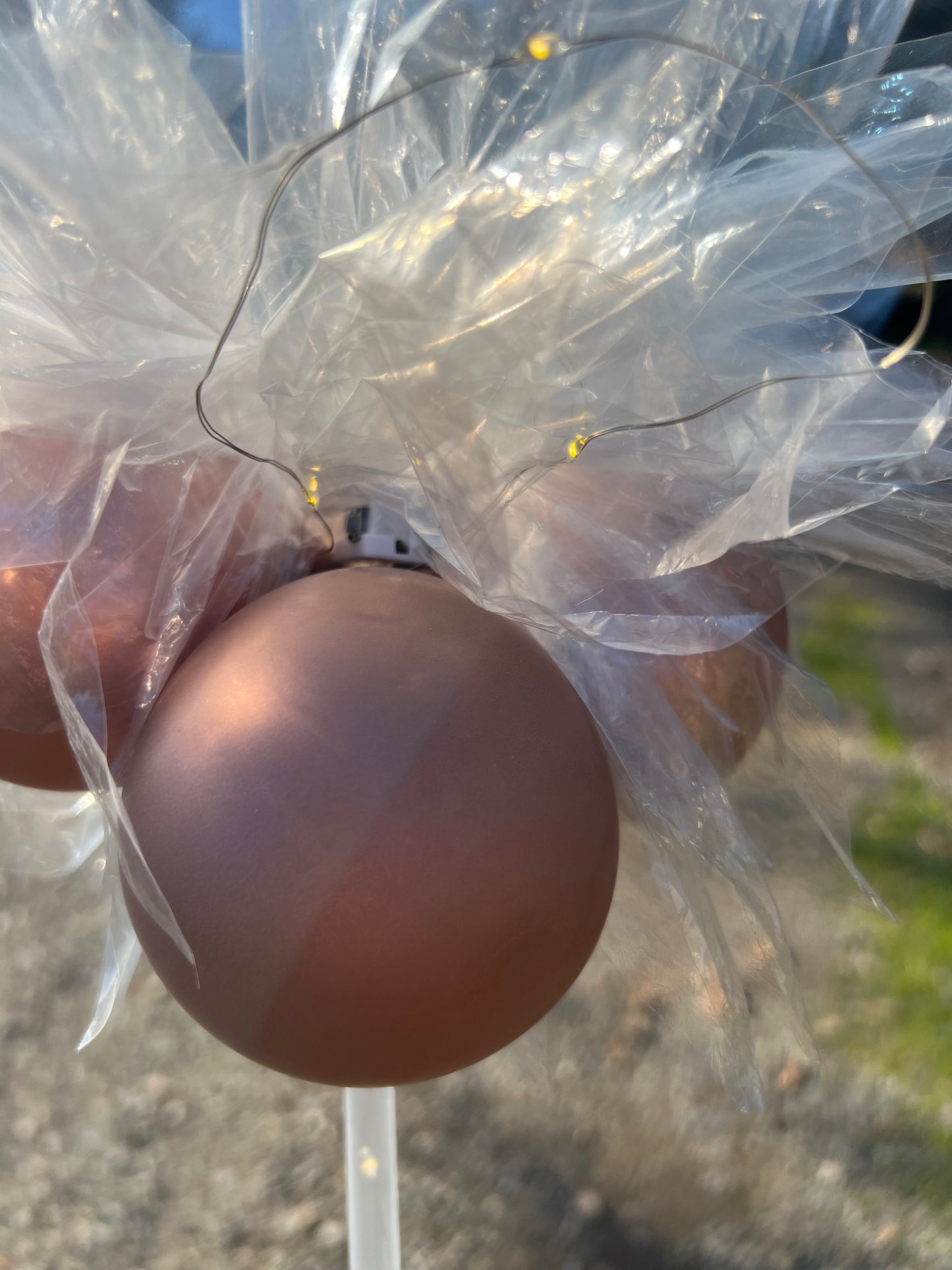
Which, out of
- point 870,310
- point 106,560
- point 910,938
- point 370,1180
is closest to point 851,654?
point 910,938

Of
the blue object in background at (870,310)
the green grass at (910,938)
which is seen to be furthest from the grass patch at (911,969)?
the blue object in background at (870,310)

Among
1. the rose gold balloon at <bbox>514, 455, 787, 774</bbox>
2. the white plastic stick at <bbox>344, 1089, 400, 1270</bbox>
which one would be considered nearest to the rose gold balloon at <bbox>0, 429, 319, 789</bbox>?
the rose gold balloon at <bbox>514, 455, 787, 774</bbox>

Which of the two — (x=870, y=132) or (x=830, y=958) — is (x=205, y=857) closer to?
(x=870, y=132)

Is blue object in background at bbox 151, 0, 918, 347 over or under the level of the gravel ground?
over

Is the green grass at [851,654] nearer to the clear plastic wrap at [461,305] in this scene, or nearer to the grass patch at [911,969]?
the grass patch at [911,969]

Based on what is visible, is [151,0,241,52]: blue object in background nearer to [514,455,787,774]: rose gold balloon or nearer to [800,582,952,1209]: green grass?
[514,455,787,774]: rose gold balloon

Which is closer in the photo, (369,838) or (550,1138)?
(369,838)

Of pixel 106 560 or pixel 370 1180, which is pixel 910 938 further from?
pixel 106 560
